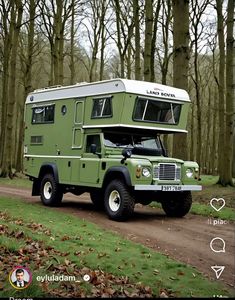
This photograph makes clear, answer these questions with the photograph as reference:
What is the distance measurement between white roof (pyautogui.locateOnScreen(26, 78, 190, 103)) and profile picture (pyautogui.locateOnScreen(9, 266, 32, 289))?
22.3 ft

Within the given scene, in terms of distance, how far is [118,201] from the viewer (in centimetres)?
1080

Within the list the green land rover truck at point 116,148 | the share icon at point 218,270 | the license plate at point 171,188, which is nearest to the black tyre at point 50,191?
the green land rover truck at point 116,148

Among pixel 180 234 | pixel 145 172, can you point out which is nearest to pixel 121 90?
pixel 145 172

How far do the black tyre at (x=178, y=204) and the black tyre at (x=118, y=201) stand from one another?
1428 millimetres

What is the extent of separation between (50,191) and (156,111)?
4.23 meters

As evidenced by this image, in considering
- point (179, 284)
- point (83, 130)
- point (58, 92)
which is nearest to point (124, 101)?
point (83, 130)

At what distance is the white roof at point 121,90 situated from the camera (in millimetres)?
11016

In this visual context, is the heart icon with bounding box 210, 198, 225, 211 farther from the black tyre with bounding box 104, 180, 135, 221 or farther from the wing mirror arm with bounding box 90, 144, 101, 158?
the wing mirror arm with bounding box 90, 144, 101, 158

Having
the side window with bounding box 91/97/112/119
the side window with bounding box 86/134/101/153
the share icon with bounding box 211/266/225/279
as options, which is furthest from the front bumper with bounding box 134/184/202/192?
the share icon with bounding box 211/266/225/279

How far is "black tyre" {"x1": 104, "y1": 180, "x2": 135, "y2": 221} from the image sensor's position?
1038 centimetres

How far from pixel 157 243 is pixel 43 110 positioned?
7631mm

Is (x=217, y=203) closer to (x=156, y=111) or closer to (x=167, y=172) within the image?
(x=167, y=172)

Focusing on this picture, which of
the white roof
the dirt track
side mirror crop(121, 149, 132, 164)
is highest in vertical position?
the white roof

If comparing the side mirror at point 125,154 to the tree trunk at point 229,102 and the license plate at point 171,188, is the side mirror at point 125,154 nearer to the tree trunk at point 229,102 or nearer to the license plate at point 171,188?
the license plate at point 171,188
